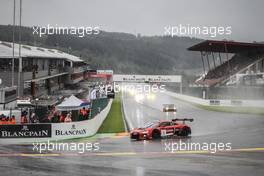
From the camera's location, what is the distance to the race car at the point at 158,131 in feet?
74.0

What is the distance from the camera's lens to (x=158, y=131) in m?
23.0

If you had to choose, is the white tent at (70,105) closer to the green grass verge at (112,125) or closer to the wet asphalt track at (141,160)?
the green grass verge at (112,125)

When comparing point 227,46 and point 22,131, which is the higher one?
point 227,46

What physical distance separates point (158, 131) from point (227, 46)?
1665 inches

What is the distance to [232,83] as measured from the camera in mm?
59562

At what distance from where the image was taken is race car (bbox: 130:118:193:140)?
22.6 m

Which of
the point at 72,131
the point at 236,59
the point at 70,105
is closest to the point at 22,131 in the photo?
the point at 72,131

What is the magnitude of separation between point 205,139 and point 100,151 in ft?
20.7

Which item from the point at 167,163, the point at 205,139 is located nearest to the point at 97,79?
the point at 205,139

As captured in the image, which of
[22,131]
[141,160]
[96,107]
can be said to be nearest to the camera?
[141,160]

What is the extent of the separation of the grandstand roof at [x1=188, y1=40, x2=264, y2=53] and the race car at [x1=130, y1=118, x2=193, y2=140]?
1460 inches

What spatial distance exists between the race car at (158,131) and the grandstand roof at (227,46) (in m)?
37.1

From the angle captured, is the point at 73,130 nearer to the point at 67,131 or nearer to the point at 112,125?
the point at 67,131

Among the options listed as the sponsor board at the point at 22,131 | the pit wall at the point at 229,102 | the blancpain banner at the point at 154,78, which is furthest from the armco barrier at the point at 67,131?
the blancpain banner at the point at 154,78
